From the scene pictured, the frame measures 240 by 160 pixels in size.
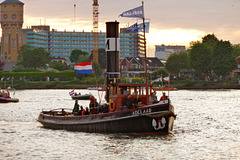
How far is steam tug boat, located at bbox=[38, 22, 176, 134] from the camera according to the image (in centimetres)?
3722

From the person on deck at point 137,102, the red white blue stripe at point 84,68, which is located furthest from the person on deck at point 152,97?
the red white blue stripe at point 84,68

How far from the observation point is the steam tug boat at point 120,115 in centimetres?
3722

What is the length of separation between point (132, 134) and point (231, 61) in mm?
134644

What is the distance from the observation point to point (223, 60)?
16638cm

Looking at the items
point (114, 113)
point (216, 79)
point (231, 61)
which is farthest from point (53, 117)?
point (216, 79)

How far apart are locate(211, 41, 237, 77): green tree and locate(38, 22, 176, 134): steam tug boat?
128m

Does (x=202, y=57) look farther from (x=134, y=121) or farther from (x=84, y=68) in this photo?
(x=134, y=121)

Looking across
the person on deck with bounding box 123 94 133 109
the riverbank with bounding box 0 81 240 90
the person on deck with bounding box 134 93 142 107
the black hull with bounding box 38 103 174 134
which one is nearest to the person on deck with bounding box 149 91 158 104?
the person on deck with bounding box 134 93 142 107

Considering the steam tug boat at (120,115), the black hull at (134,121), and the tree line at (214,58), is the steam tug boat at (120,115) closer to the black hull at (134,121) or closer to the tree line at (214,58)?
the black hull at (134,121)

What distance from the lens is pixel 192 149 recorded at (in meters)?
34.9

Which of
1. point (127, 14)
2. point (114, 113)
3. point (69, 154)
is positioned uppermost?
point (127, 14)

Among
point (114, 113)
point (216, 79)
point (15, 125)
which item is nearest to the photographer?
point (114, 113)

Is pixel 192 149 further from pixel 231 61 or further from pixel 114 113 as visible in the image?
pixel 231 61

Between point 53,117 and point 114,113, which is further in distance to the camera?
point 53,117
